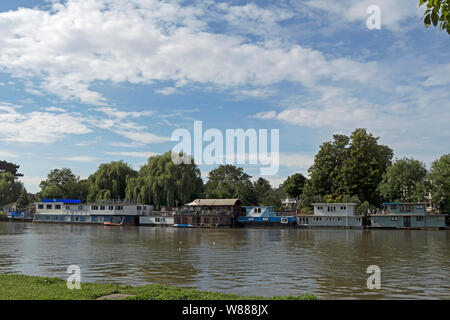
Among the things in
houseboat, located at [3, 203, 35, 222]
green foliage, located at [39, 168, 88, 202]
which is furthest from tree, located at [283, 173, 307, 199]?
houseboat, located at [3, 203, 35, 222]

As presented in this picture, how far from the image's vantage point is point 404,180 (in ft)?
231

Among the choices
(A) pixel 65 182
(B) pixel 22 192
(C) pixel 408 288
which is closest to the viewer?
(C) pixel 408 288

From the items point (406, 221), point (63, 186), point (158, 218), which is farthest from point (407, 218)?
point (63, 186)

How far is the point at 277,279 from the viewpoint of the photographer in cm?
1891

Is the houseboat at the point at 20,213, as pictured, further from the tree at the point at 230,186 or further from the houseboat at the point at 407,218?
the houseboat at the point at 407,218

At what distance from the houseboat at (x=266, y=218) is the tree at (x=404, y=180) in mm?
18192

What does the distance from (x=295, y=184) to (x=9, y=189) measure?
75.8 metres

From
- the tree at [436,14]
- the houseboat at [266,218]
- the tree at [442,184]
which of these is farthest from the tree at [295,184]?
the tree at [436,14]

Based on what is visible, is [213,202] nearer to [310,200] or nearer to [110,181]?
[310,200]

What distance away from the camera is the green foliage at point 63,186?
102 meters

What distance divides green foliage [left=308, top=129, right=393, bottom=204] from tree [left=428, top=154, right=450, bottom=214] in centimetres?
1031

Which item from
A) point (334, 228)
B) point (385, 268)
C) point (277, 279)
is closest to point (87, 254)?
point (277, 279)
